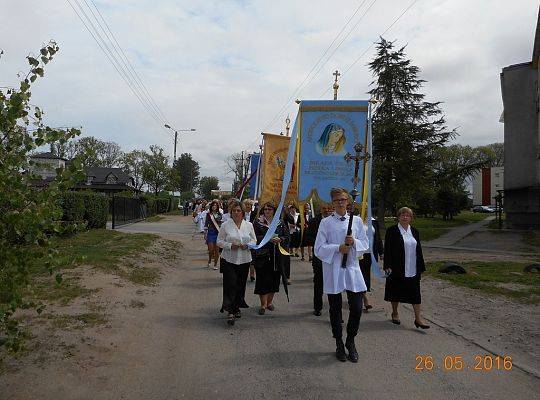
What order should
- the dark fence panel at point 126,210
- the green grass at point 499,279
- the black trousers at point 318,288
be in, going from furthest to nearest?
the dark fence panel at point 126,210
the green grass at point 499,279
the black trousers at point 318,288

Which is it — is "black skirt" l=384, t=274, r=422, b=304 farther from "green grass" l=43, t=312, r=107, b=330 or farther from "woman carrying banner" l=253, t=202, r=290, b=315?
"green grass" l=43, t=312, r=107, b=330

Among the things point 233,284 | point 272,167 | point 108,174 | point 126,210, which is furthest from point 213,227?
point 108,174

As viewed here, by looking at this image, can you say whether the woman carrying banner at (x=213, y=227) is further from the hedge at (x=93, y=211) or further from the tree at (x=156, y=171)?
the tree at (x=156, y=171)

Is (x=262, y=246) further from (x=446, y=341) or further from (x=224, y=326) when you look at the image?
(x=446, y=341)

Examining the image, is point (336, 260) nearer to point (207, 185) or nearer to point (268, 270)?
point (268, 270)

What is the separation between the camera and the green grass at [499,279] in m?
9.39

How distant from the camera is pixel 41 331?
584 cm

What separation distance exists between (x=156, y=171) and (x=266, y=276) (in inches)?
2362

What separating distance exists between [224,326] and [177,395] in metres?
2.43

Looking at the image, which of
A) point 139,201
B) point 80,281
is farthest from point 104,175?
point 80,281

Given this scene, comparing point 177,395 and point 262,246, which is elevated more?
point 262,246

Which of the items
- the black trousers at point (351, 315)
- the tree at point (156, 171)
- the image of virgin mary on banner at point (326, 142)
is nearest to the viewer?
the black trousers at point (351, 315)

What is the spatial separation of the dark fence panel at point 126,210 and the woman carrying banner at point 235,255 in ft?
60.3
